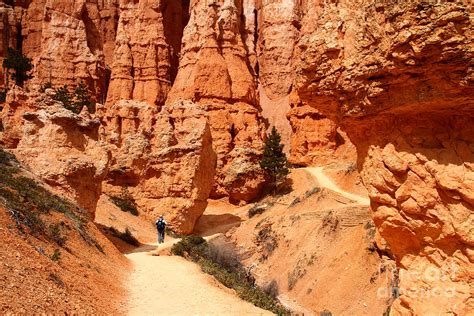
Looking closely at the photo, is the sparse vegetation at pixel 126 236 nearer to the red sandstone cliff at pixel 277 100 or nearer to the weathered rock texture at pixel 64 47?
the red sandstone cliff at pixel 277 100

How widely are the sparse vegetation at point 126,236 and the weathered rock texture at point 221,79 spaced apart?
1736 cm

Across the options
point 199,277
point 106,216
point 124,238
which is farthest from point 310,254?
point 106,216

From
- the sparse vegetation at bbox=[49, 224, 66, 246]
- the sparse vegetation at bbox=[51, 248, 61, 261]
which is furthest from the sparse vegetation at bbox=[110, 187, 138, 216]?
the sparse vegetation at bbox=[51, 248, 61, 261]

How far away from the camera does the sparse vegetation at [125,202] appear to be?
859 inches

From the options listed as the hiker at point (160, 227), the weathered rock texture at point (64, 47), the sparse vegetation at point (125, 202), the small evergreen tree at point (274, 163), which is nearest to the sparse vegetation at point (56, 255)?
the hiker at point (160, 227)

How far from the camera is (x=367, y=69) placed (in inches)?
228

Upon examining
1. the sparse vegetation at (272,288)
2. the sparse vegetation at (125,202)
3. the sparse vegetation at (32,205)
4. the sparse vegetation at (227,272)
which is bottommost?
the sparse vegetation at (272,288)

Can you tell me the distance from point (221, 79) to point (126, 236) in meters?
26.9

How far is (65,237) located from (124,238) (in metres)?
7.37

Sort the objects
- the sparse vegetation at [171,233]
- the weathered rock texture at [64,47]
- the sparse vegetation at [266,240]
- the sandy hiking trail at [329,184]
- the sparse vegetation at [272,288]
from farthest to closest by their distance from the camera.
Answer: the weathered rock texture at [64,47] < the sandy hiking trail at [329,184] < the sparse vegetation at [171,233] < the sparse vegetation at [266,240] < the sparse vegetation at [272,288]

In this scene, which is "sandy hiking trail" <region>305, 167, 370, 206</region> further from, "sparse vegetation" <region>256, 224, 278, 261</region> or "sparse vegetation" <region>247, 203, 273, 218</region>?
"sparse vegetation" <region>256, 224, 278, 261</region>

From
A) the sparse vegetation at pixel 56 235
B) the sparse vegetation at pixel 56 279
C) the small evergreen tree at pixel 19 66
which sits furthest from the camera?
the small evergreen tree at pixel 19 66

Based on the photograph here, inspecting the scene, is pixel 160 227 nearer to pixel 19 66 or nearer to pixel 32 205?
pixel 32 205

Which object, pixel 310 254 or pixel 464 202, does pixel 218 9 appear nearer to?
pixel 310 254
